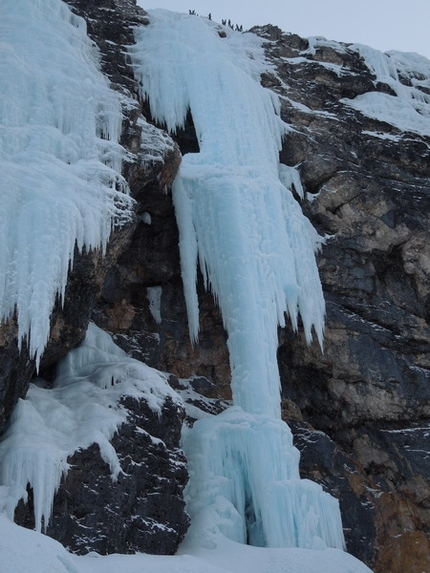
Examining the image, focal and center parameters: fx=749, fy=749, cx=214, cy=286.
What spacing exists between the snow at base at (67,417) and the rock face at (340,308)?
60 centimetres

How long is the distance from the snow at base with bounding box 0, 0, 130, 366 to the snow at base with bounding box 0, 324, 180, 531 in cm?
126

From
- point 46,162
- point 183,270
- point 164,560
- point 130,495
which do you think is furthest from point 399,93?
point 164,560

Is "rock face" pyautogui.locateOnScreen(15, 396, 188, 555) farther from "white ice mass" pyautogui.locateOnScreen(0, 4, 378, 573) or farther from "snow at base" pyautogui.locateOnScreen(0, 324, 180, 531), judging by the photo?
"white ice mass" pyautogui.locateOnScreen(0, 4, 378, 573)

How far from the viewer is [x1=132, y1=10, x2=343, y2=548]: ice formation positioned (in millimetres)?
13492

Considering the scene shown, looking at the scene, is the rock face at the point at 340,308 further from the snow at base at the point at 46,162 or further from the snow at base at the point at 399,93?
the snow at base at the point at 46,162

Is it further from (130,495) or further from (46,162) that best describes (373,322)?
(46,162)

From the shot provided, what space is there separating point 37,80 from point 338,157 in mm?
8749

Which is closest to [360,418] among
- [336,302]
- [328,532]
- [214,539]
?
[336,302]

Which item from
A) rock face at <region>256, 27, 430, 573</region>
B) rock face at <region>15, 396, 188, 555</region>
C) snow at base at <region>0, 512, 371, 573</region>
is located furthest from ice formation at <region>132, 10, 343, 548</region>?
rock face at <region>15, 396, 188, 555</region>

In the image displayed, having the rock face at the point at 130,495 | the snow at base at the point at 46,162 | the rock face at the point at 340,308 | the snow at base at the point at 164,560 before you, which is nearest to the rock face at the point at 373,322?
the rock face at the point at 340,308

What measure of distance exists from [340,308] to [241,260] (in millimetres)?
3738

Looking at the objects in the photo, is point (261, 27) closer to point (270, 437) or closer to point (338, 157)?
point (338, 157)

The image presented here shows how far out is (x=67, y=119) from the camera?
13867mm

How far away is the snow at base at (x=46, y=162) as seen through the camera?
1112cm
